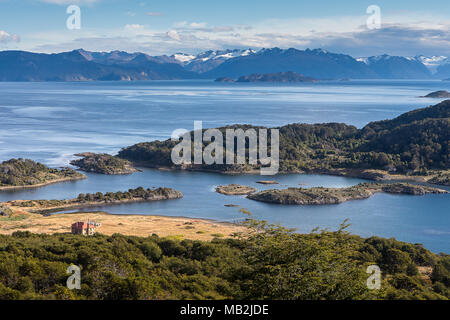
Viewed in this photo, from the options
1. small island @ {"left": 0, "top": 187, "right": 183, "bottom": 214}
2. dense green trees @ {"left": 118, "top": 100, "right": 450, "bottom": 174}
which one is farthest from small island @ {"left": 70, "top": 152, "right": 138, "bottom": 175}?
small island @ {"left": 0, "top": 187, "right": 183, "bottom": 214}

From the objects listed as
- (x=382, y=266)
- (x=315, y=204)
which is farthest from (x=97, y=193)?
(x=382, y=266)

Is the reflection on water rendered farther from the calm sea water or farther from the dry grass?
the dry grass

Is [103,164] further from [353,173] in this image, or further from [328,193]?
[353,173]

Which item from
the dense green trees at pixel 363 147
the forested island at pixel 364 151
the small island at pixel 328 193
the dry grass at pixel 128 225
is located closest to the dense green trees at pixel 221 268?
the dry grass at pixel 128 225

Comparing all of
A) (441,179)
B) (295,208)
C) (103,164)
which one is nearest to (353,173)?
(441,179)

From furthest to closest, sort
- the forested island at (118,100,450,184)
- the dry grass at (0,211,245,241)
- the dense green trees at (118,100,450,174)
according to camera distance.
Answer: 1. the dense green trees at (118,100,450,174)
2. the forested island at (118,100,450,184)
3. the dry grass at (0,211,245,241)

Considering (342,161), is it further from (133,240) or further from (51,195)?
(133,240)
